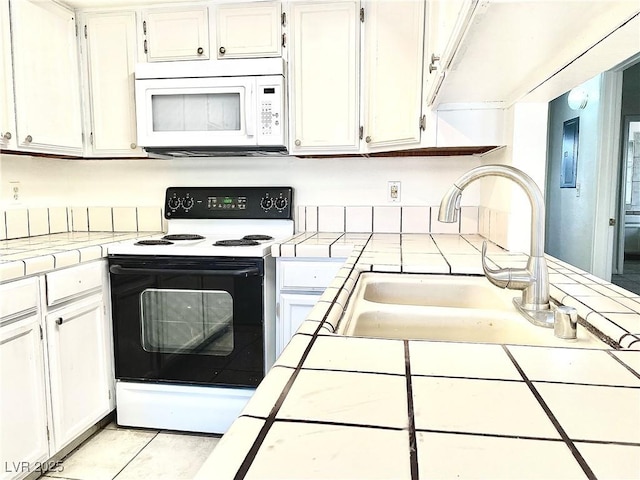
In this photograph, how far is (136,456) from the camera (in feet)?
6.20

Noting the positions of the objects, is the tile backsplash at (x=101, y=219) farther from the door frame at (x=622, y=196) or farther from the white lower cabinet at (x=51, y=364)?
Answer: the door frame at (x=622, y=196)

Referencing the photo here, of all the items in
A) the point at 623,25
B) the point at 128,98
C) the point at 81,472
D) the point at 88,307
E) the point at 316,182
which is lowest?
the point at 81,472

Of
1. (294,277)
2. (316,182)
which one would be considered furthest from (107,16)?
(294,277)

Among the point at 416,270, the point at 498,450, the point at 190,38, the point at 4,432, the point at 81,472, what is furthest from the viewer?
the point at 190,38

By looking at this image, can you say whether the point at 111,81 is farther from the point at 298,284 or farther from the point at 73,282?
the point at 298,284

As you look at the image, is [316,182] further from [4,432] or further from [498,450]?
[498,450]

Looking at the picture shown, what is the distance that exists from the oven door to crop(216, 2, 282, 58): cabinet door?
1048 millimetres

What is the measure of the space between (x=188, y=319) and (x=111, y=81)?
4.36 ft

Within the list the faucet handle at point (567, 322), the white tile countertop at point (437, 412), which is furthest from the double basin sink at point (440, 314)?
the white tile countertop at point (437, 412)

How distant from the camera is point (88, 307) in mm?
1925

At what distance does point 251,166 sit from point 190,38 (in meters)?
0.72

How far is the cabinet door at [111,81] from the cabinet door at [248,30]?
48 cm

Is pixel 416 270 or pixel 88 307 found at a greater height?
pixel 416 270

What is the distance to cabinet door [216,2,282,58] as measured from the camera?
2189 millimetres
